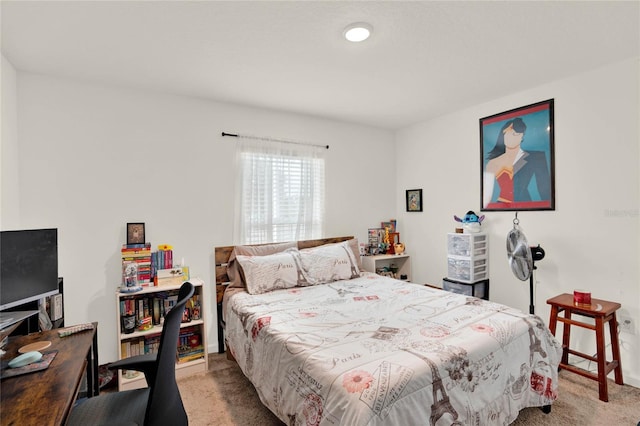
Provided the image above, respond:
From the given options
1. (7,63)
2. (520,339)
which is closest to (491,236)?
(520,339)

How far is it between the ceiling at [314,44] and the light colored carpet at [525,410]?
2480mm

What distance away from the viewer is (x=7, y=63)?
227 centimetres

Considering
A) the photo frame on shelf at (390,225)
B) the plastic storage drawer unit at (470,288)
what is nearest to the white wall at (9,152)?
the photo frame on shelf at (390,225)

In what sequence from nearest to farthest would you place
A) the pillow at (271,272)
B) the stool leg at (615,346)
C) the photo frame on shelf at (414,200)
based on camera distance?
the stool leg at (615,346) → the pillow at (271,272) → the photo frame on shelf at (414,200)

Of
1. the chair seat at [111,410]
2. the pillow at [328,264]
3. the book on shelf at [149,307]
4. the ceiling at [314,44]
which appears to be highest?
the ceiling at [314,44]

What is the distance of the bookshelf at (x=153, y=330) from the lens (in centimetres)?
248

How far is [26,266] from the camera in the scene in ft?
5.56

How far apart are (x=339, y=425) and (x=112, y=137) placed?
2836 mm

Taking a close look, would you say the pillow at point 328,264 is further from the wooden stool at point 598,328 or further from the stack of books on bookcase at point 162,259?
the wooden stool at point 598,328

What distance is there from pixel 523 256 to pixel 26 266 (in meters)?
3.46

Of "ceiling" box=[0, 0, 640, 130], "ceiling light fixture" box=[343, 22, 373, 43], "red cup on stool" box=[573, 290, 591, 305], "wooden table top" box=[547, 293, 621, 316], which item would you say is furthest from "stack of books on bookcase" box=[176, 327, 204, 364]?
"red cup on stool" box=[573, 290, 591, 305]

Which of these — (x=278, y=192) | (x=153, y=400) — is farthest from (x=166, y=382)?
(x=278, y=192)

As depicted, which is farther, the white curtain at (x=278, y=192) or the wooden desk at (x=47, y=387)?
the white curtain at (x=278, y=192)

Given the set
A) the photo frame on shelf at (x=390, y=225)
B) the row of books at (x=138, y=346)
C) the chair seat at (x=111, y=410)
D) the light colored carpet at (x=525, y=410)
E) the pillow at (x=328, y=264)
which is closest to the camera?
the chair seat at (x=111, y=410)
